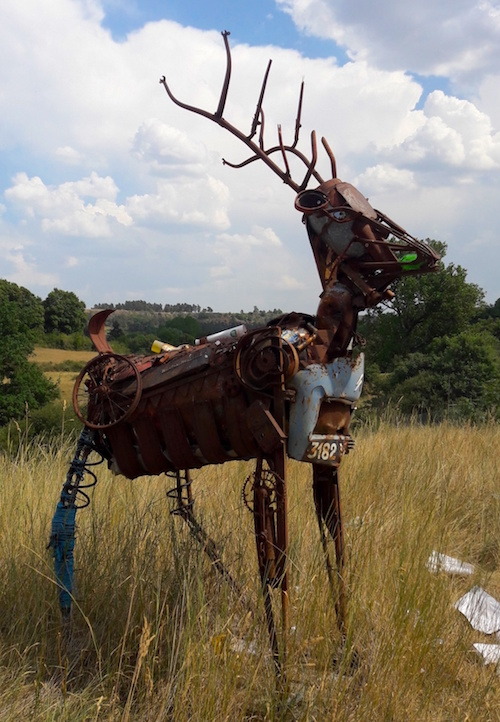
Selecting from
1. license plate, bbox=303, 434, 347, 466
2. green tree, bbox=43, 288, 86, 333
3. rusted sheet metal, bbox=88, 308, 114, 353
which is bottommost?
license plate, bbox=303, 434, 347, 466

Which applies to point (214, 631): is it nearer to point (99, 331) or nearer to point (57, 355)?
point (99, 331)

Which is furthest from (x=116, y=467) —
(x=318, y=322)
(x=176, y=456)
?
(x=318, y=322)

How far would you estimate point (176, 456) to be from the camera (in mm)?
2721

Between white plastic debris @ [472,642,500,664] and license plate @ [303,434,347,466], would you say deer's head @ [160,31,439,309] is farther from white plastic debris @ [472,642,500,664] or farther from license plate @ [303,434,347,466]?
white plastic debris @ [472,642,500,664]

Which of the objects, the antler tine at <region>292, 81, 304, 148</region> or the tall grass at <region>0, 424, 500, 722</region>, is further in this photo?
the antler tine at <region>292, 81, 304, 148</region>

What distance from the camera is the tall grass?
248cm

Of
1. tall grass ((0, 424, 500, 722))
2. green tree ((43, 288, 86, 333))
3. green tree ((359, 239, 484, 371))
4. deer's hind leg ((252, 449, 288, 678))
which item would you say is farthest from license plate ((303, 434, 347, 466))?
green tree ((43, 288, 86, 333))

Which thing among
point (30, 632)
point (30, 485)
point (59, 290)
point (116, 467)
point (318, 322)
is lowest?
point (30, 632)

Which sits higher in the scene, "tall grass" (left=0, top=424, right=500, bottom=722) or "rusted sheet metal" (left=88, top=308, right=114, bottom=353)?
"rusted sheet metal" (left=88, top=308, right=114, bottom=353)

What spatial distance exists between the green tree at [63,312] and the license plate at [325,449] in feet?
71.0

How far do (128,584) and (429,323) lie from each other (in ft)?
32.2

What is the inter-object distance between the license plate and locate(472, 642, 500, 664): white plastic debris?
4.30 ft

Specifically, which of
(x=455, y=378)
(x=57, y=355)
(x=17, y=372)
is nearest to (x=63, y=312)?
(x=57, y=355)

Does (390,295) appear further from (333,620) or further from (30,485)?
(30,485)
